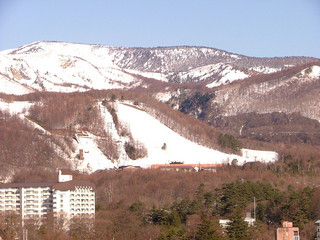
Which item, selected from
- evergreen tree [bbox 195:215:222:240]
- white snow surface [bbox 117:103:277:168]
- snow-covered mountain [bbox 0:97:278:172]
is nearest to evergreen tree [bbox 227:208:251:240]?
evergreen tree [bbox 195:215:222:240]

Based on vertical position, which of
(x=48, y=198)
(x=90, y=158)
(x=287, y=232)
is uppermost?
(x=90, y=158)

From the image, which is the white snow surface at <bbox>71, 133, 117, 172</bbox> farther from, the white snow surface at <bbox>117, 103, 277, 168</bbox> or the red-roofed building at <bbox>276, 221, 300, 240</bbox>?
the red-roofed building at <bbox>276, 221, 300, 240</bbox>

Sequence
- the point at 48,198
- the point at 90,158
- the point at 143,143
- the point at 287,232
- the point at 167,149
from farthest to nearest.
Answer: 1. the point at 143,143
2. the point at 167,149
3. the point at 90,158
4. the point at 48,198
5. the point at 287,232

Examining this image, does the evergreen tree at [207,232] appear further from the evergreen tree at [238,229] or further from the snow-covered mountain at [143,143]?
the snow-covered mountain at [143,143]

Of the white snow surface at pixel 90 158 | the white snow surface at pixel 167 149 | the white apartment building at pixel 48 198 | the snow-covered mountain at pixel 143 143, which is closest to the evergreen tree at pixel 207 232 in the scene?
the white apartment building at pixel 48 198

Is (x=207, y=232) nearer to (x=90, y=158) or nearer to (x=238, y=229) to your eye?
(x=238, y=229)

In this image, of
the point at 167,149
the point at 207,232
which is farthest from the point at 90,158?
the point at 207,232
